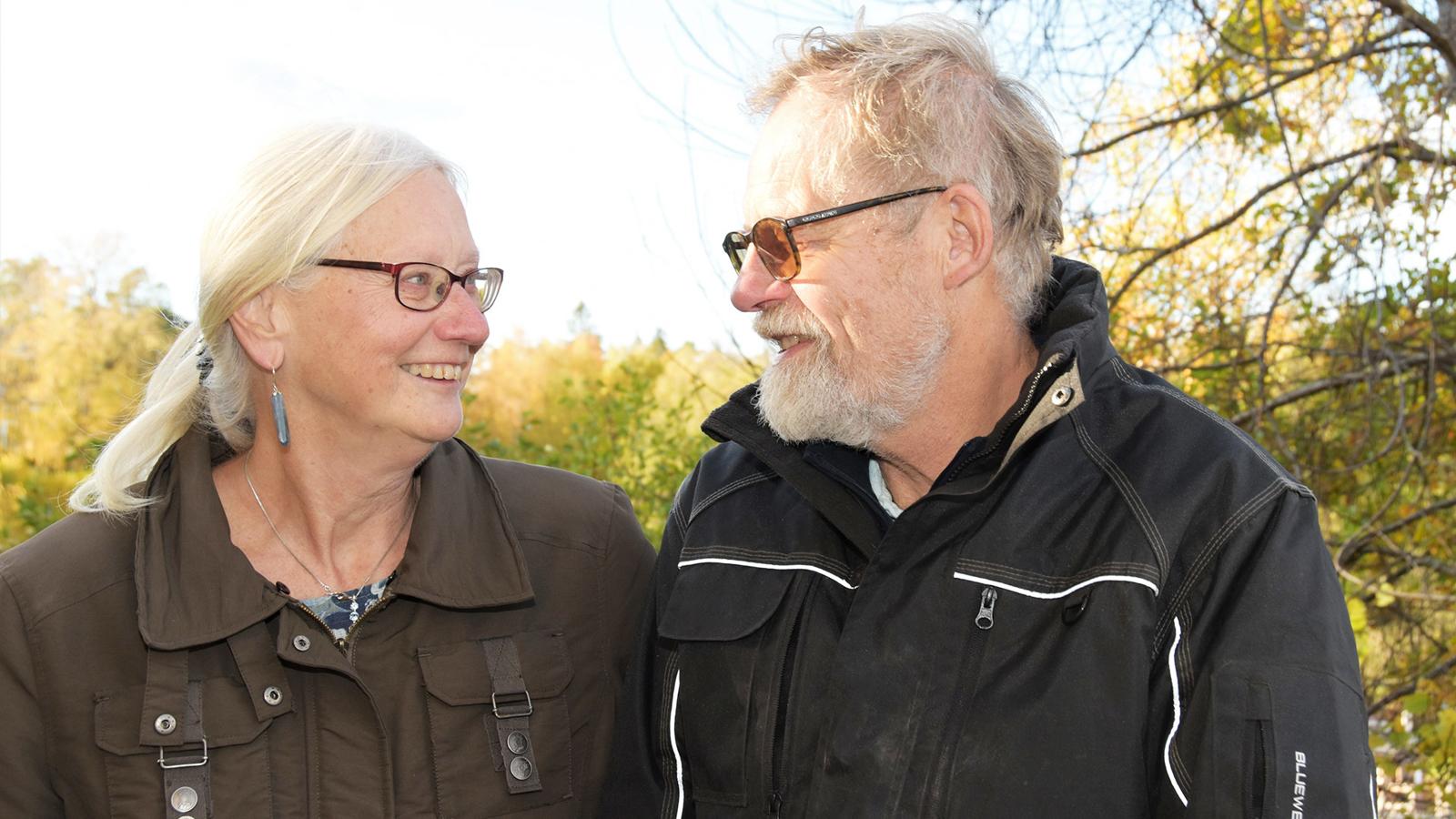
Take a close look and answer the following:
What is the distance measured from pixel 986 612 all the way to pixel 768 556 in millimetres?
488

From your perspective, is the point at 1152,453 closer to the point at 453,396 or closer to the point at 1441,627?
the point at 453,396

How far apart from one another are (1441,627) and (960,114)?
492cm

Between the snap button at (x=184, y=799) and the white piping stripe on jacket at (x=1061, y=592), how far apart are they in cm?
142

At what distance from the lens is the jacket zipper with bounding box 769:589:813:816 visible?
217 centimetres

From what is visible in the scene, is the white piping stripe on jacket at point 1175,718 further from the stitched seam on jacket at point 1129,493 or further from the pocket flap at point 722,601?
the pocket flap at point 722,601

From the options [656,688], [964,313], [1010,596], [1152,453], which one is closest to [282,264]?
[656,688]

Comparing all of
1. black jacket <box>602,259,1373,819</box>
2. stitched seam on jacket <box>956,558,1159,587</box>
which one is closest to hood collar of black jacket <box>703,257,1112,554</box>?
black jacket <box>602,259,1373,819</box>

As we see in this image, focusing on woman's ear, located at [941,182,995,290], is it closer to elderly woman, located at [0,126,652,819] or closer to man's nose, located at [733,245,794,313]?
man's nose, located at [733,245,794,313]

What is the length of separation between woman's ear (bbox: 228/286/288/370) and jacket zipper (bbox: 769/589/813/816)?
1.20 metres

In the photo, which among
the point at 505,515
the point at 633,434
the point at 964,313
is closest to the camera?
the point at 964,313

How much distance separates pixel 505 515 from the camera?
106 inches

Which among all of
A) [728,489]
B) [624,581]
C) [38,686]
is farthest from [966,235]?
[38,686]

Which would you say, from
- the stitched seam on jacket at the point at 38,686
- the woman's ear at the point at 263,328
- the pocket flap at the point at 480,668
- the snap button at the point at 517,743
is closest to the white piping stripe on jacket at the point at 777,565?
the pocket flap at the point at 480,668

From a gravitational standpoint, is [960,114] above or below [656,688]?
above
